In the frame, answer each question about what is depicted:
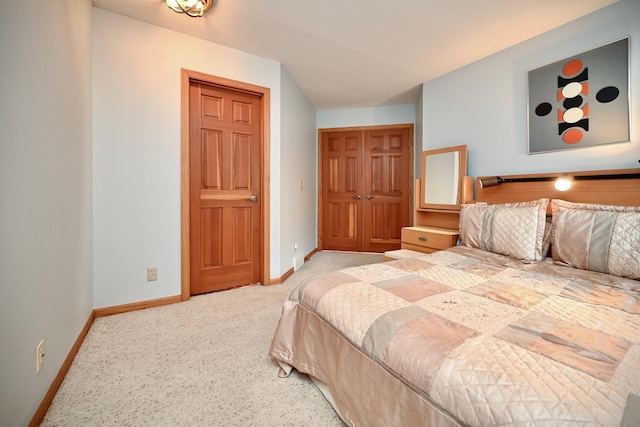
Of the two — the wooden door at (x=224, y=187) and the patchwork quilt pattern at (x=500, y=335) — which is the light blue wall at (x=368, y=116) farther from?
the patchwork quilt pattern at (x=500, y=335)

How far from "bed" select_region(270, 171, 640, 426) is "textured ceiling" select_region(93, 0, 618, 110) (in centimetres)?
148

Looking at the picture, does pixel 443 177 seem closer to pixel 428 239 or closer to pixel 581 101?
pixel 428 239

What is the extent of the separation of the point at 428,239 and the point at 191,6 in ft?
9.01

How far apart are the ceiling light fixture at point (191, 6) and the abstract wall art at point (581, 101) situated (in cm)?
268

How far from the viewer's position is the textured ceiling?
204cm

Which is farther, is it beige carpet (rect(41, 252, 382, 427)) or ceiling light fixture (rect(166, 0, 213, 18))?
ceiling light fixture (rect(166, 0, 213, 18))

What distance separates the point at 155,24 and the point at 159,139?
943 mm

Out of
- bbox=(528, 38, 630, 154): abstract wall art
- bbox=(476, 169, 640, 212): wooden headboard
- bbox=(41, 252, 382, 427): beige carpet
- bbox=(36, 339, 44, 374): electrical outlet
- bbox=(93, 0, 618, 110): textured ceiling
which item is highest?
bbox=(93, 0, 618, 110): textured ceiling

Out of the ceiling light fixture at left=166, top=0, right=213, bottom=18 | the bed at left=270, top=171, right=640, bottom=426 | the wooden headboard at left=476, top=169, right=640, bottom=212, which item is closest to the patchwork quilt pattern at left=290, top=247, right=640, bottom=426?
the bed at left=270, top=171, right=640, bottom=426

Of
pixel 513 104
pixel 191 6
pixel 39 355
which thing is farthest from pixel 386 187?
pixel 39 355

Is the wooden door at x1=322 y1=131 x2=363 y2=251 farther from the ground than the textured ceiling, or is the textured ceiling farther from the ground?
the textured ceiling

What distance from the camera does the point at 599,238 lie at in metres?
1.48

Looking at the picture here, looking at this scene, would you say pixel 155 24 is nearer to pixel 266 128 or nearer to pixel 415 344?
pixel 266 128

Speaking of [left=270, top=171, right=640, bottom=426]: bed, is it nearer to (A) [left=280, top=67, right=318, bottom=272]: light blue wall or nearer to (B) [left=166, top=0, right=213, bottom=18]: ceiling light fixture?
(A) [left=280, top=67, right=318, bottom=272]: light blue wall
